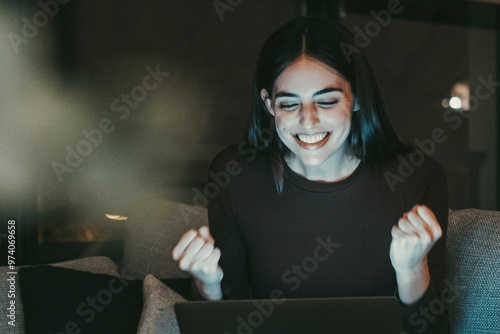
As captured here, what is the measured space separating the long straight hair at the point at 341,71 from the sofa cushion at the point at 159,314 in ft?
1.36

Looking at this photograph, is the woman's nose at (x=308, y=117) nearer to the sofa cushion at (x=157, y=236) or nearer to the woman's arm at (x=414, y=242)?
the woman's arm at (x=414, y=242)

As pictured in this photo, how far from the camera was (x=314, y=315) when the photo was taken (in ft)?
2.67

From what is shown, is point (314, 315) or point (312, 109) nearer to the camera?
point (314, 315)

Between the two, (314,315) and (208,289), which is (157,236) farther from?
(314,315)

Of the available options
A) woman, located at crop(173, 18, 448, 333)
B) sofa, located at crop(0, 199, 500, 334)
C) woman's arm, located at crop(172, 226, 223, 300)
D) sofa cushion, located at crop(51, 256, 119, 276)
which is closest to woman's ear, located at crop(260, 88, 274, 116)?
woman, located at crop(173, 18, 448, 333)

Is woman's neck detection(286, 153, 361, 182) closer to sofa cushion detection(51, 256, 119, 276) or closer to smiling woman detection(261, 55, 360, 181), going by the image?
smiling woman detection(261, 55, 360, 181)

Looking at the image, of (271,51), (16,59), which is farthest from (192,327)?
(16,59)

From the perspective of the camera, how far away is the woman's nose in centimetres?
120

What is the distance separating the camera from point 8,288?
1.39 m

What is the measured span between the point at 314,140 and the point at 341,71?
0.19 m

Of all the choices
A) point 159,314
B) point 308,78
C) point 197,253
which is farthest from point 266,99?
point 159,314

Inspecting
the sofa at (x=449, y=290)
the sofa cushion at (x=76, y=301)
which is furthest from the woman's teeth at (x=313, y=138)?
the sofa cushion at (x=76, y=301)

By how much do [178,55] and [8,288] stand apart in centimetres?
128

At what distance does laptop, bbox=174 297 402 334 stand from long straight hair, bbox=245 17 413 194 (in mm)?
577
